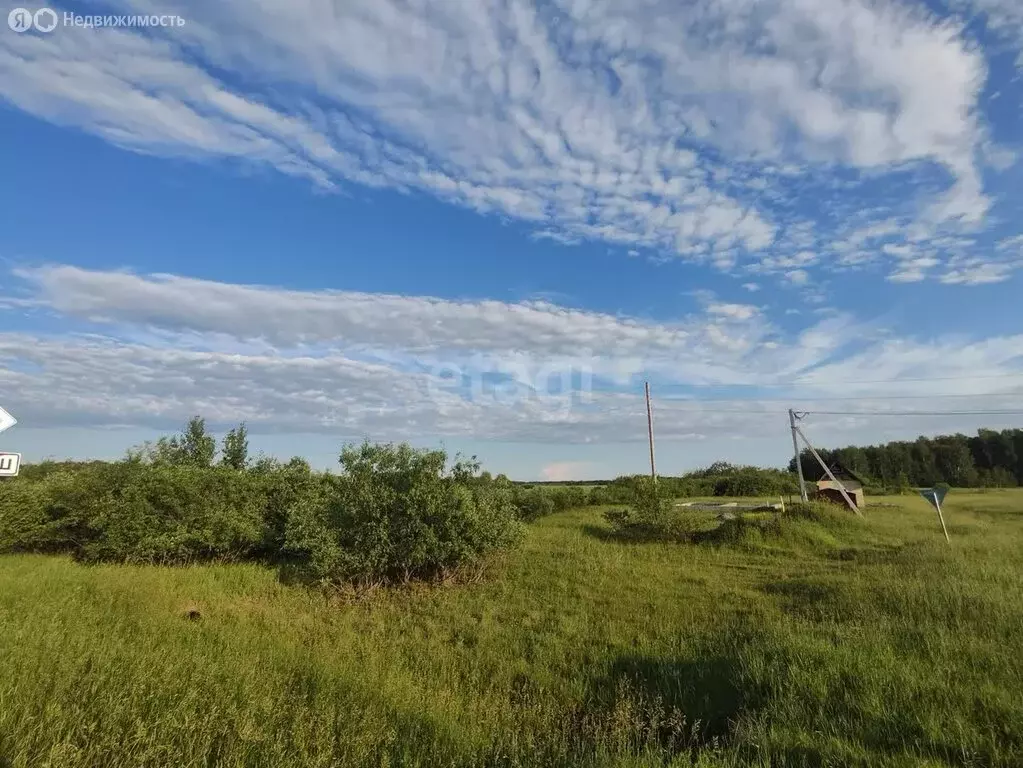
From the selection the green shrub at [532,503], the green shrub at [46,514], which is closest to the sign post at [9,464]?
the green shrub at [46,514]

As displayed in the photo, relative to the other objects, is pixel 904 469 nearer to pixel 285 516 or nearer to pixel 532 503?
pixel 532 503

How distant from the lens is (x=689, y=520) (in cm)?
2167

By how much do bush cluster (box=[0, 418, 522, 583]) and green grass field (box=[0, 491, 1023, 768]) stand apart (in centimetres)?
102

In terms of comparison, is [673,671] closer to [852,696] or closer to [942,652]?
[852,696]

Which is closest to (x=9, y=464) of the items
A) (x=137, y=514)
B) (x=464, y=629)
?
(x=464, y=629)

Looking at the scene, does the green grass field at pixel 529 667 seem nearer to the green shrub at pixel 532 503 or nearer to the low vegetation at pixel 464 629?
the low vegetation at pixel 464 629

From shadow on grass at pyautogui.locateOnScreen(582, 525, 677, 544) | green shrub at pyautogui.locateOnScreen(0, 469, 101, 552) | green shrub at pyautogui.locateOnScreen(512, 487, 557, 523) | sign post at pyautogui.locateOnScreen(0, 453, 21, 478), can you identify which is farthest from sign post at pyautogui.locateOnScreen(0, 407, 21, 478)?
green shrub at pyautogui.locateOnScreen(512, 487, 557, 523)

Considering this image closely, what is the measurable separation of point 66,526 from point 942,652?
2128 centimetres

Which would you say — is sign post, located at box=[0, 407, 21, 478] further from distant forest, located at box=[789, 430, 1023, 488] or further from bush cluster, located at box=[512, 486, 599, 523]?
distant forest, located at box=[789, 430, 1023, 488]

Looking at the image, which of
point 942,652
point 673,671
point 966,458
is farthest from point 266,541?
point 966,458

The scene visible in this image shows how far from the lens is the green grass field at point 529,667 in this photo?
474cm

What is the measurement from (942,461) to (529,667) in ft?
282

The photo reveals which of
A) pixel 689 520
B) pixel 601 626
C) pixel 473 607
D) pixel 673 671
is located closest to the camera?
pixel 673 671

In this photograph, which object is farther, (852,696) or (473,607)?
(473,607)
